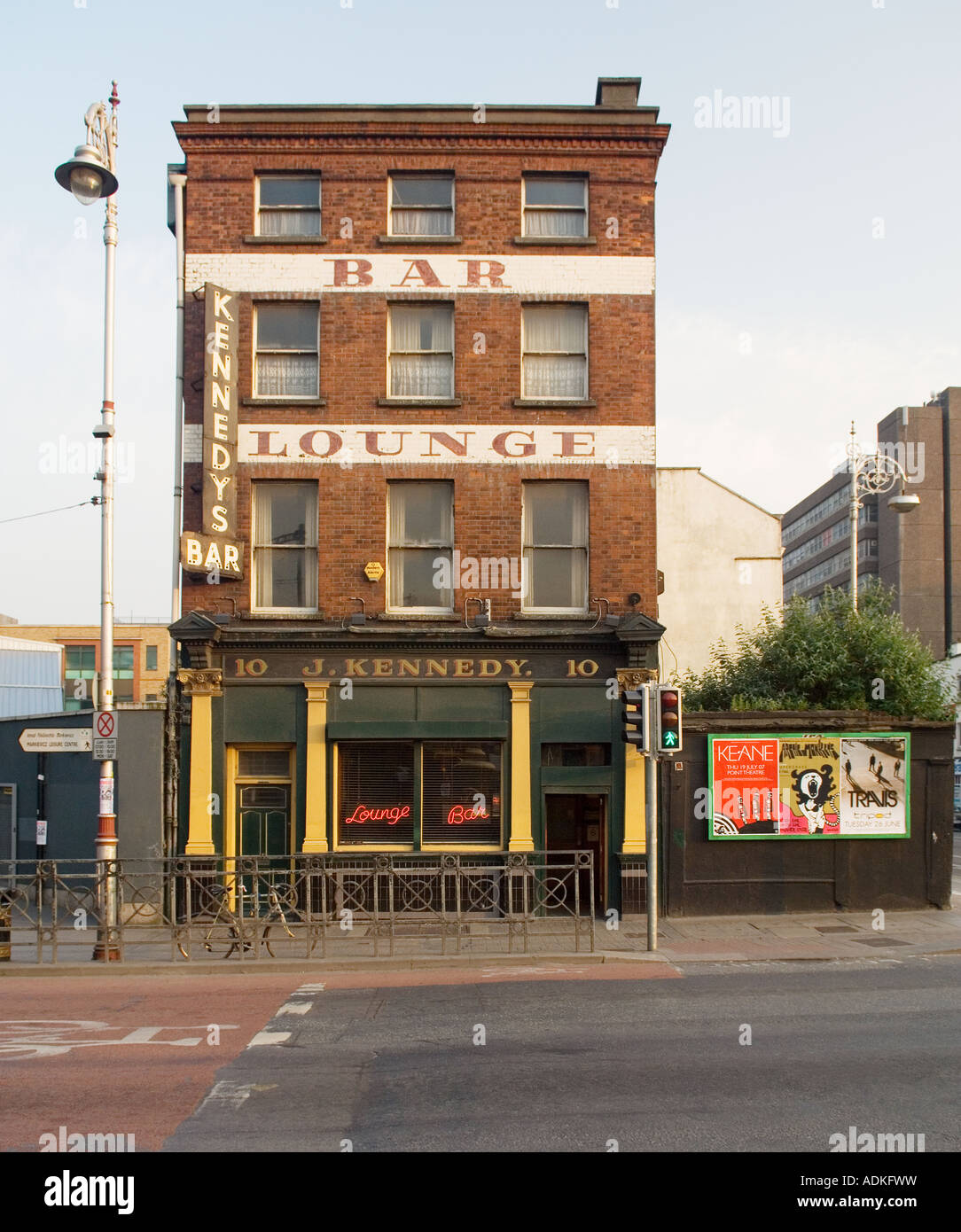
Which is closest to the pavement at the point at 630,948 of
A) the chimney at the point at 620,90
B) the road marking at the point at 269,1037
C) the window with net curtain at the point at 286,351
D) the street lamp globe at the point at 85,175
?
the road marking at the point at 269,1037

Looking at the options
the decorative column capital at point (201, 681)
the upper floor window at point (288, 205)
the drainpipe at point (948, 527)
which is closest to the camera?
the decorative column capital at point (201, 681)

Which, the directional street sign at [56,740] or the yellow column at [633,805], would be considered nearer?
the directional street sign at [56,740]

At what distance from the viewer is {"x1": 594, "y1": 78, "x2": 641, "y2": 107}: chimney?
2112 cm

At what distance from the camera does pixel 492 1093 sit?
8.90 meters

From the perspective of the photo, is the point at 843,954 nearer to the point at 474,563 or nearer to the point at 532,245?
the point at 474,563

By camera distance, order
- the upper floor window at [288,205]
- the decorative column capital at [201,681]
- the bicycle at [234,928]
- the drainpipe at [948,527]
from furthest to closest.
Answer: the drainpipe at [948,527]
the upper floor window at [288,205]
the decorative column capital at [201,681]
the bicycle at [234,928]

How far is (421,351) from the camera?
20.7 meters

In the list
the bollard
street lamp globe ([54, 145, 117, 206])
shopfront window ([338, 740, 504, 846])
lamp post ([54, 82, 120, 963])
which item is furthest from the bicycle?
street lamp globe ([54, 145, 117, 206])

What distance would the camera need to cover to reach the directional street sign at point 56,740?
17.5 m

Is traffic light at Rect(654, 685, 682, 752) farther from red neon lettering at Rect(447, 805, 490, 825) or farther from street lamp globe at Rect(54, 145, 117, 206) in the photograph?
street lamp globe at Rect(54, 145, 117, 206)

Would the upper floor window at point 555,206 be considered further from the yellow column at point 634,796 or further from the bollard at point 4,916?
the bollard at point 4,916

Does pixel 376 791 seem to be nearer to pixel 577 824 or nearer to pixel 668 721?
A: pixel 577 824

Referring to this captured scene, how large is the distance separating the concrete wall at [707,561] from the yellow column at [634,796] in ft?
38.7

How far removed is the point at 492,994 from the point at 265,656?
8.52m
